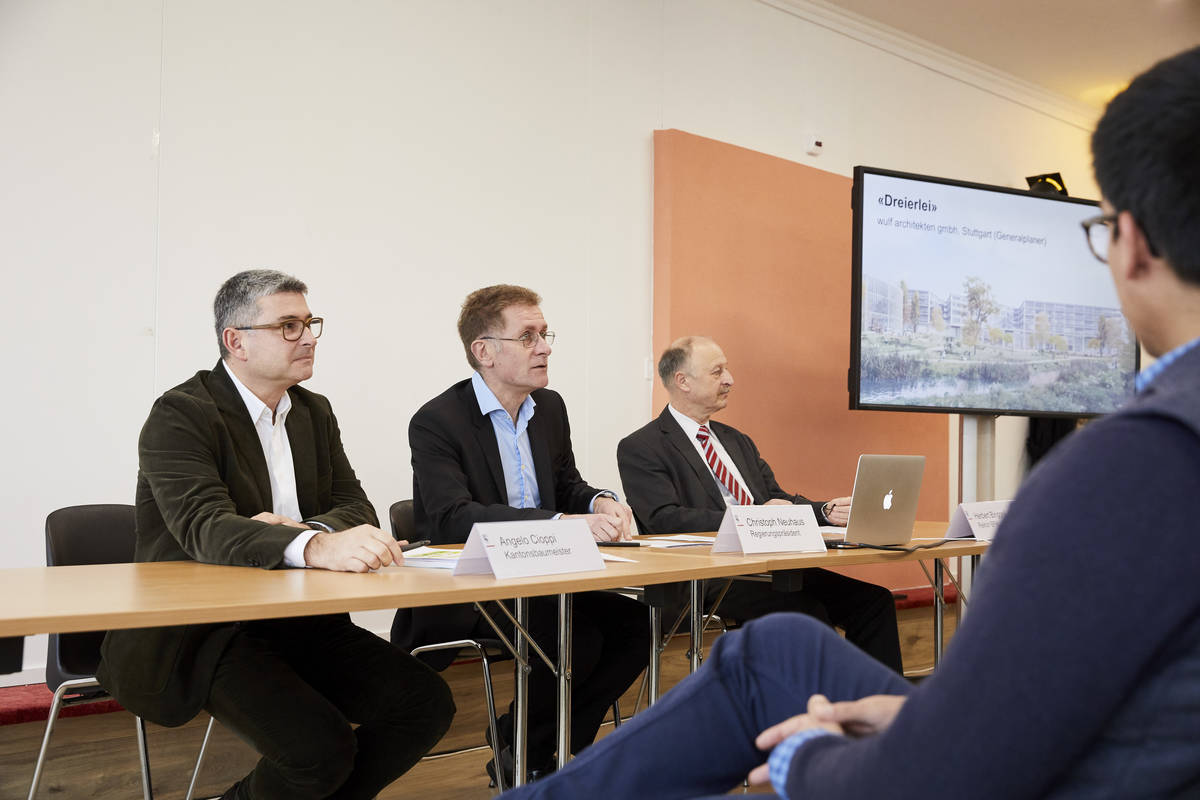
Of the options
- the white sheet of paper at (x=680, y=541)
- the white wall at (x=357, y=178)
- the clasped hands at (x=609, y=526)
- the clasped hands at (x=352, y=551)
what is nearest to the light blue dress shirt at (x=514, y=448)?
the clasped hands at (x=609, y=526)

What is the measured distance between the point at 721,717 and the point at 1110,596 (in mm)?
513

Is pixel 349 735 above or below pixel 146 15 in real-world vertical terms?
below

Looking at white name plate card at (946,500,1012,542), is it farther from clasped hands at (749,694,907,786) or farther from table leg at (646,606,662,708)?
clasped hands at (749,694,907,786)

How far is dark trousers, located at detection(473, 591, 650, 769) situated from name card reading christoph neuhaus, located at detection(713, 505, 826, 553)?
1.78 feet

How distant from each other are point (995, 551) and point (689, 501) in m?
2.80

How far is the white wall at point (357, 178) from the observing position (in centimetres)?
338

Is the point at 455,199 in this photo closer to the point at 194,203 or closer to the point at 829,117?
the point at 194,203

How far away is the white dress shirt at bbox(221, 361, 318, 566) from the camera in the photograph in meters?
2.35

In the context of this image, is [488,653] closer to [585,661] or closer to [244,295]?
[585,661]

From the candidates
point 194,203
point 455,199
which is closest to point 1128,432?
point 194,203

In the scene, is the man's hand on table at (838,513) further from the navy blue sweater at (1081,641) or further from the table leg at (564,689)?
the navy blue sweater at (1081,641)

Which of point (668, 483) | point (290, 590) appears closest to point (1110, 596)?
point (290, 590)

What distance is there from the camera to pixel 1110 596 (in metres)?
0.70

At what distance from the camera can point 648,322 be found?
498cm
